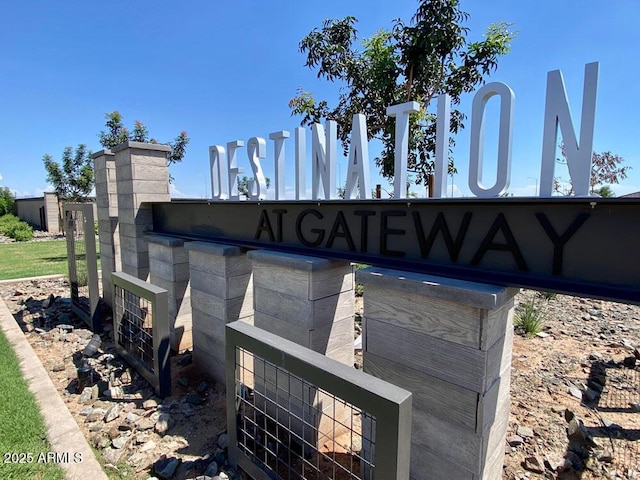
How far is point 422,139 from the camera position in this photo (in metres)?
7.06

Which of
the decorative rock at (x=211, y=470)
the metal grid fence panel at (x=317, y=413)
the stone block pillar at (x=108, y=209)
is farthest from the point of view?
the stone block pillar at (x=108, y=209)

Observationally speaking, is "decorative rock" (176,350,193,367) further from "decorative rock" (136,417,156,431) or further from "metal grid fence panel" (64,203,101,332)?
"metal grid fence panel" (64,203,101,332)

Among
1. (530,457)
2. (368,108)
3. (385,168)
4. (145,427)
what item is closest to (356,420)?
(530,457)

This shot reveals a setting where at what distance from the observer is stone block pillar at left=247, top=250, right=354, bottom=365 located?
3039 millimetres

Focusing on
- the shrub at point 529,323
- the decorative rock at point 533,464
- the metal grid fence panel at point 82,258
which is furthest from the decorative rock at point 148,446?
the shrub at point 529,323

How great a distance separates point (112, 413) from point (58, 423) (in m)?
0.42

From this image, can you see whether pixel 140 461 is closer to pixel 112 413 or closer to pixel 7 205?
pixel 112 413

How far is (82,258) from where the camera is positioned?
652 cm

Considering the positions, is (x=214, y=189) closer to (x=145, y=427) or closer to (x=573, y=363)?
(x=145, y=427)

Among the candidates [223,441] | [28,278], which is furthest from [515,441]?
[28,278]

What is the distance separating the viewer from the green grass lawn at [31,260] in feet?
31.6

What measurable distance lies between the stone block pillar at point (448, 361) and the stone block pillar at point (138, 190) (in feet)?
14.8

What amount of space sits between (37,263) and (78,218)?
720cm

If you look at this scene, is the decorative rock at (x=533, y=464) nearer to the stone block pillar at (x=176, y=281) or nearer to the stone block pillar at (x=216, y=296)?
the stone block pillar at (x=216, y=296)
